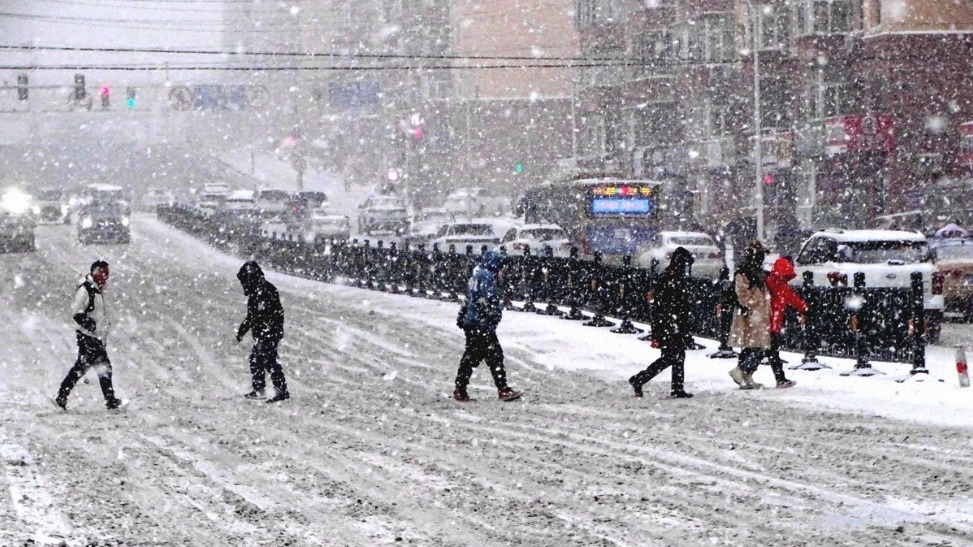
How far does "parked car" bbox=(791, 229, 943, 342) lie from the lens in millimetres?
23266

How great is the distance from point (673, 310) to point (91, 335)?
19.4ft

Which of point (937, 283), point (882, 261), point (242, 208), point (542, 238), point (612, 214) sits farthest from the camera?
point (242, 208)

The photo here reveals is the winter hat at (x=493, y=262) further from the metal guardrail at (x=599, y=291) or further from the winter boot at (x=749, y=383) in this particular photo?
the metal guardrail at (x=599, y=291)

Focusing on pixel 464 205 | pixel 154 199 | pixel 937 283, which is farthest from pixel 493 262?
pixel 154 199

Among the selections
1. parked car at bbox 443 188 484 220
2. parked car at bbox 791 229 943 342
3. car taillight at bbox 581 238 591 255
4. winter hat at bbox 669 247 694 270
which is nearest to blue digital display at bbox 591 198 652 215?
car taillight at bbox 581 238 591 255

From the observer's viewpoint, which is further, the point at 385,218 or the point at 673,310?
the point at 385,218

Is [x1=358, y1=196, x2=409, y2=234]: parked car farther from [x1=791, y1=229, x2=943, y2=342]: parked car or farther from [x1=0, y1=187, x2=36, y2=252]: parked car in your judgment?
[x1=791, y1=229, x2=943, y2=342]: parked car

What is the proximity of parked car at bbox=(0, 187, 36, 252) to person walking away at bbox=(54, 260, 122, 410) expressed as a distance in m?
33.5

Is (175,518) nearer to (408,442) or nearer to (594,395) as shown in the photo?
(408,442)

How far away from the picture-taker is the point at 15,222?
47.9 metres

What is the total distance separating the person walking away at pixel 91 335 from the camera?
1565 centimetres

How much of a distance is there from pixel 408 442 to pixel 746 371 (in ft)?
17.1

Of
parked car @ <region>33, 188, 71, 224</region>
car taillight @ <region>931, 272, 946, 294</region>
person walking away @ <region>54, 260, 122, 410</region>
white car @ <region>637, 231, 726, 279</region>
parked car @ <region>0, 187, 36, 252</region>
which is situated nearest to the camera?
person walking away @ <region>54, 260, 122, 410</region>

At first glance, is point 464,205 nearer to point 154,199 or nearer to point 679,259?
point 154,199
